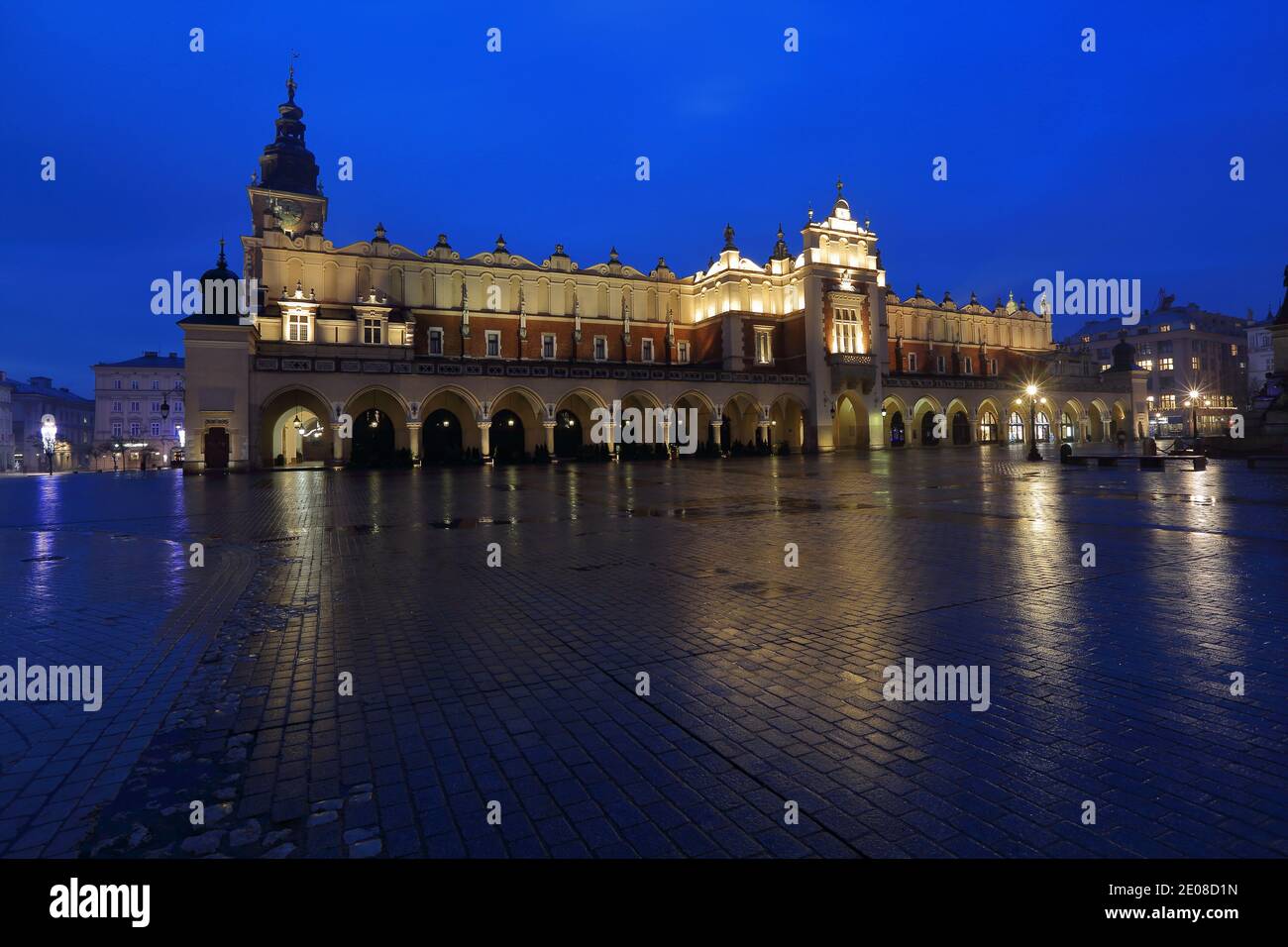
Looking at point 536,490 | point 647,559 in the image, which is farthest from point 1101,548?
point 536,490

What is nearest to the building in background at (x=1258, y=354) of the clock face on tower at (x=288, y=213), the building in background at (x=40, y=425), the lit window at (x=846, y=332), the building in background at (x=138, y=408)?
the lit window at (x=846, y=332)

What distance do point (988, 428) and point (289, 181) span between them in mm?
66955

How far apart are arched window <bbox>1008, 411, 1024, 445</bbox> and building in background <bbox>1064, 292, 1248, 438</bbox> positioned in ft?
99.2

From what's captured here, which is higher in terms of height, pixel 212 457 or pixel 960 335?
pixel 960 335

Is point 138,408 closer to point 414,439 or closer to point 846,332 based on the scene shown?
point 414,439

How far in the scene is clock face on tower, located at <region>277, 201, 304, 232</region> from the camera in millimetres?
58281

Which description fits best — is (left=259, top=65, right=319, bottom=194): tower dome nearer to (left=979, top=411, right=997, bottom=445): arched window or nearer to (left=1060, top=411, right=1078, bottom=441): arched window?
(left=979, top=411, right=997, bottom=445): arched window

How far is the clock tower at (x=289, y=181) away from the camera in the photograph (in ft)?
191

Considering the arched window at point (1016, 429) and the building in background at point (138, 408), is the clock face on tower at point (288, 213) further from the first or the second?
the arched window at point (1016, 429)

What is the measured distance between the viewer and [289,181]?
196ft
